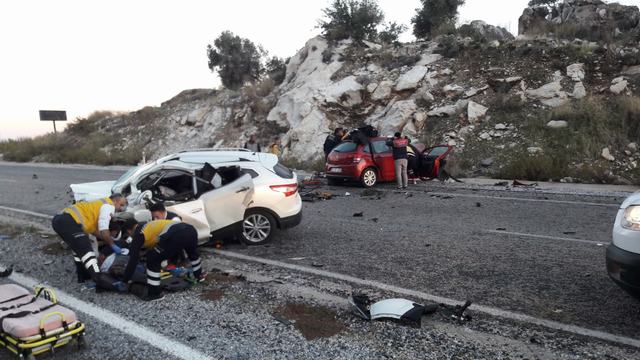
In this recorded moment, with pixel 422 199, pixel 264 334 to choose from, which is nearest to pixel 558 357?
pixel 264 334

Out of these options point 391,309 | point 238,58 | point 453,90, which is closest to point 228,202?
point 391,309

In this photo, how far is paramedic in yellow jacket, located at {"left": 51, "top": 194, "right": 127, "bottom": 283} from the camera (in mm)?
5859

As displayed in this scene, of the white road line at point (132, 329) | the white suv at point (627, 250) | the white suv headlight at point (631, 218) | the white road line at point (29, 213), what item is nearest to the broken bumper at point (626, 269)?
the white suv at point (627, 250)

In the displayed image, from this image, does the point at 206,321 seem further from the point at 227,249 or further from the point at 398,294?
the point at 227,249

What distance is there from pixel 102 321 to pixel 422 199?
29.1 feet

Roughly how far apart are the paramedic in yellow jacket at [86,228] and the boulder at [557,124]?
598 inches

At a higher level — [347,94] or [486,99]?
[347,94]

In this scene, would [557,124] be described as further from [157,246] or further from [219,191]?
[157,246]

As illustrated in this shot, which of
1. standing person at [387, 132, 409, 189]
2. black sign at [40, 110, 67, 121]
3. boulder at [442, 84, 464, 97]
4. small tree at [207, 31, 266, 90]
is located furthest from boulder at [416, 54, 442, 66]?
black sign at [40, 110, 67, 121]

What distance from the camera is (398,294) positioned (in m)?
5.44

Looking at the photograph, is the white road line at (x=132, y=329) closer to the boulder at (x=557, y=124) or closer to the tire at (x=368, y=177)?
the tire at (x=368, y=177)

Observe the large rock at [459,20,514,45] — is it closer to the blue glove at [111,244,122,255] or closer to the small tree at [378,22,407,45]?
the small tree at [378,22,407,45]

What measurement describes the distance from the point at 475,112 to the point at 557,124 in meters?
3.19

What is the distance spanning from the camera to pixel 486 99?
19.9 meters
